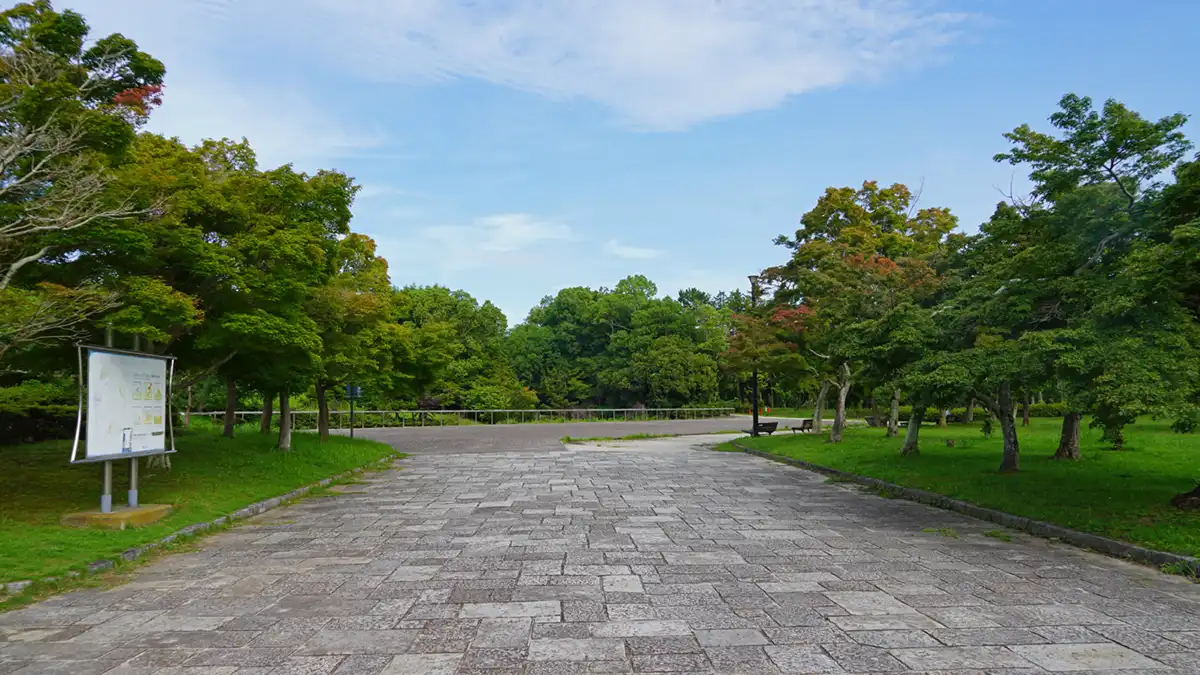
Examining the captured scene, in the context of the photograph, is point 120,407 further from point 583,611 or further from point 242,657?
point 583,611

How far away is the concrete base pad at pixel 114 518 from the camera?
7883 mm

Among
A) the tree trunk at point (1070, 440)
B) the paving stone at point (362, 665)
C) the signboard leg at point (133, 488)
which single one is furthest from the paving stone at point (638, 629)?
the tree trunk at point (1070, 440)

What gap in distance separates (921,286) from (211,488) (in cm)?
1366

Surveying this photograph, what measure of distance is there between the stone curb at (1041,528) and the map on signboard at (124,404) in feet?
34.5

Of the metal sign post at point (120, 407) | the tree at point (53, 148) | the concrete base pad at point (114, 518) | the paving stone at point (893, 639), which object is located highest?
the tree at point (53, 148)

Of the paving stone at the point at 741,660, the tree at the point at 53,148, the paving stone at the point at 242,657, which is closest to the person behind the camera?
→ the paving stone at the point at 741,660

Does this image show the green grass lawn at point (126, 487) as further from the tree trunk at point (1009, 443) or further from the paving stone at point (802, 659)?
the tree trunk at point (1009, 443)

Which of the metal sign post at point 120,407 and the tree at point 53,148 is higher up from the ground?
the tree at point 53,148

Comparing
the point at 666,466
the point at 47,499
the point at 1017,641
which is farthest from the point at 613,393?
the point at 1017,641

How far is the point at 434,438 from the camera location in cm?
2584

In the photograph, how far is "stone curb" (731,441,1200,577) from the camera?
6398 mm

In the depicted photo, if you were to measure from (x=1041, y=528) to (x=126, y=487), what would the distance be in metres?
12.3

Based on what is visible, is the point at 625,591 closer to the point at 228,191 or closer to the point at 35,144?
the point at 35,144

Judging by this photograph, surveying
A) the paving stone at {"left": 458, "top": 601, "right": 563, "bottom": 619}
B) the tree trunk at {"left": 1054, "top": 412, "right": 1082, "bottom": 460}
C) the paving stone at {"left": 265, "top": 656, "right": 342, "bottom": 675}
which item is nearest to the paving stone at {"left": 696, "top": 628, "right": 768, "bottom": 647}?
the paving stone at {"left": 458, "top": 601, "right": 563, "bottom": 619}
